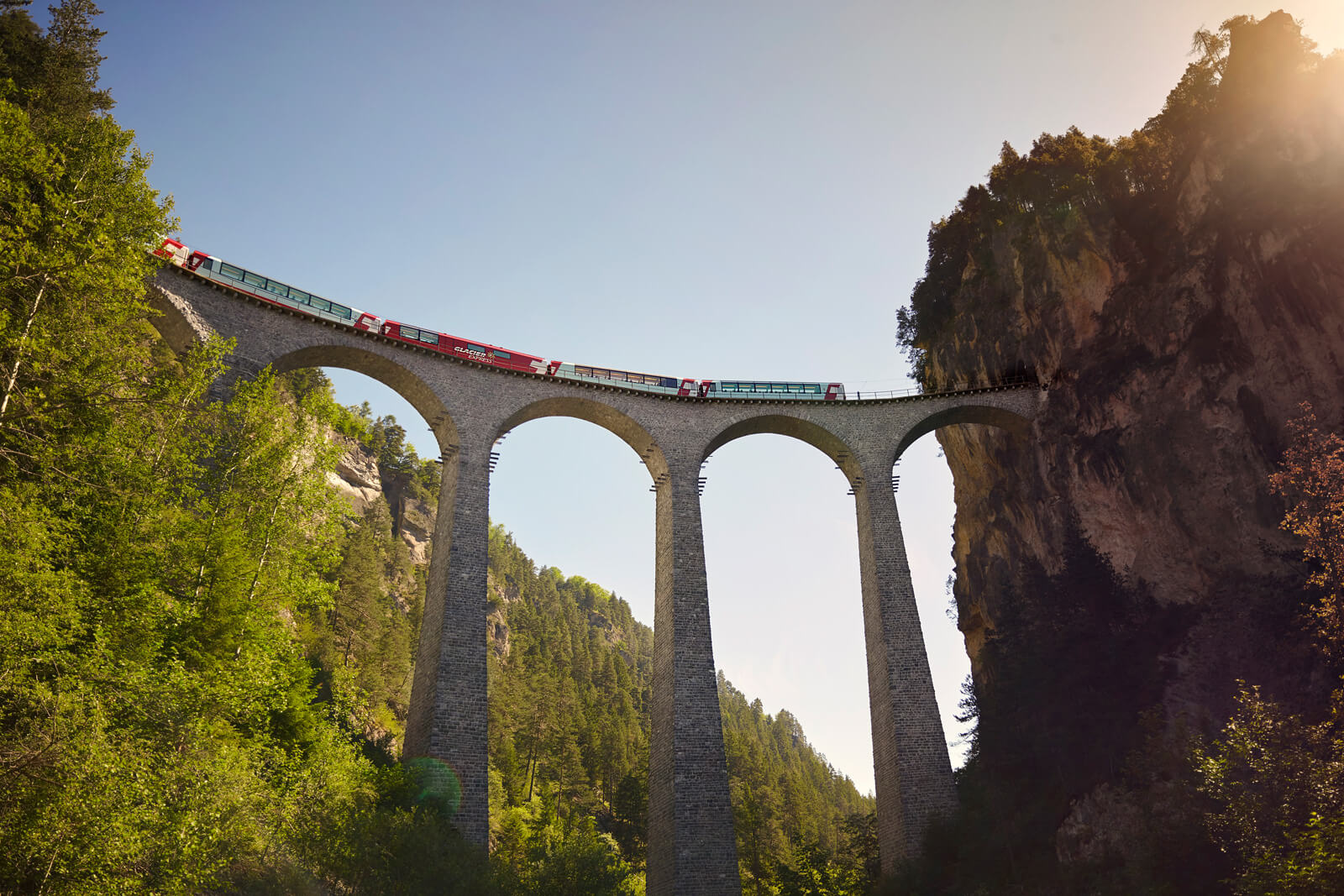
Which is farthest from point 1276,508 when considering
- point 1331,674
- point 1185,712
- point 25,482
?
point 25,482

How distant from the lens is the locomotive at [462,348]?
28.0 metres

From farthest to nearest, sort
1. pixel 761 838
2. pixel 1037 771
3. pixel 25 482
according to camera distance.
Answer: pixel 761 838
pixel 1037 771
pixel 25 482

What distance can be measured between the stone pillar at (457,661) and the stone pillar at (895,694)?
13642mm

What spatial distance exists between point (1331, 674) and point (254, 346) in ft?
112

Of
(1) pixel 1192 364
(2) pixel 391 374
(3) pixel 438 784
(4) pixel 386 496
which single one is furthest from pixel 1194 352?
(4) pixel 386 496

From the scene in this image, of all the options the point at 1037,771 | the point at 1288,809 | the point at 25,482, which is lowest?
the point at 1288,809

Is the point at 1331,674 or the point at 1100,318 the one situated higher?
the point at 1100,318

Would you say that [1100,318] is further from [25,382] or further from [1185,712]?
[25,382]

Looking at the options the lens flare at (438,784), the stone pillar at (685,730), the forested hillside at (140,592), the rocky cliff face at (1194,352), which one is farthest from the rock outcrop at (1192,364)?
the lens flare at (438,784)

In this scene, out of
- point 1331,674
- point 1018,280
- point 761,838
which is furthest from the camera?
point 761,838

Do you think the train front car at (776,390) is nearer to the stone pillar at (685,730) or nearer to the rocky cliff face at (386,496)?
the stone pillar at (685,730)

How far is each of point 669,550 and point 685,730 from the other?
6.76 meters

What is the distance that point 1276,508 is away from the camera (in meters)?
25.0

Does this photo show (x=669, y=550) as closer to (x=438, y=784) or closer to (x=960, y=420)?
(x=438, y=784)
